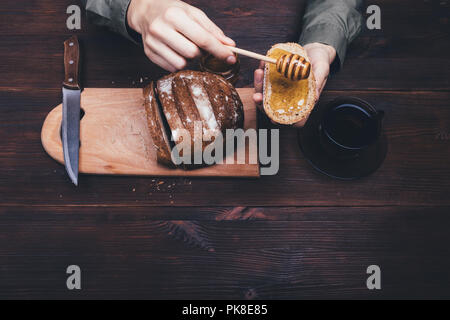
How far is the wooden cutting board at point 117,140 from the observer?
1.16 meters

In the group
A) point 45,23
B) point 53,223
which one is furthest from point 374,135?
point 45,23

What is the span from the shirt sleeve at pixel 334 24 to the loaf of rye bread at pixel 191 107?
39cm

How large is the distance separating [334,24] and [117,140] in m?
0.89

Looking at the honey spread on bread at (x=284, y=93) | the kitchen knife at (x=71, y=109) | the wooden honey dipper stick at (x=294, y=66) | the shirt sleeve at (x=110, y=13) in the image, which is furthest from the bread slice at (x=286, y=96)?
the kitchen knife at (x=71, y=109)

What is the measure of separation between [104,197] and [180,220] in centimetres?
29

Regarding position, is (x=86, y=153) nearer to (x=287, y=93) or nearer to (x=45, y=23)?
(x=45, y=23)

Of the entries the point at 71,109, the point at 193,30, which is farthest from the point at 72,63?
the point at 193,30

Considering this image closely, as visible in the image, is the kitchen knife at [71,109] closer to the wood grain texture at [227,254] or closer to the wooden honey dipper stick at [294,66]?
the wood grain texture at [227,254]

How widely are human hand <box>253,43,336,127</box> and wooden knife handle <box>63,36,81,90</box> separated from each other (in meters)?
0.65

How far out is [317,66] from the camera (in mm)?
1061

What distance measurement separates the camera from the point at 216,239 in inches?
47.4

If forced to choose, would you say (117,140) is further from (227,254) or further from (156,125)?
(227,254)
